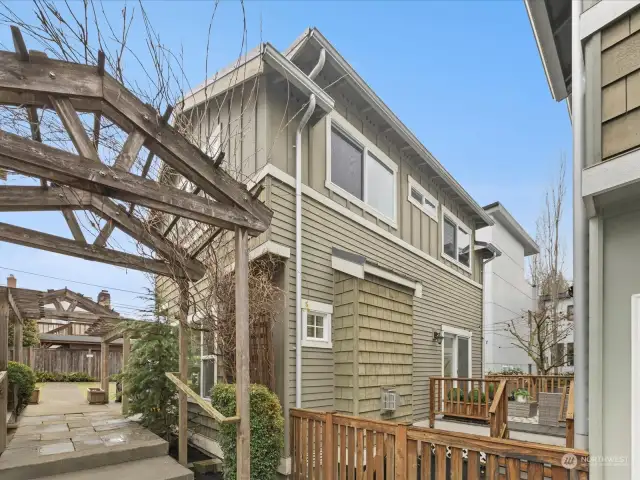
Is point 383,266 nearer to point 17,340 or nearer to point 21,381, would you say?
point 21,381

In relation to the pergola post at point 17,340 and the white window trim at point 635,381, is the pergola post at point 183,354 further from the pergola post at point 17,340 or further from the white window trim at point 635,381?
the pergola post at point 17,340

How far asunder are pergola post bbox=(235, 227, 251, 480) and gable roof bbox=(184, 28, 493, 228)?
2128 mm

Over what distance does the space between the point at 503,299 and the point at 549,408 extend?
34.7ft

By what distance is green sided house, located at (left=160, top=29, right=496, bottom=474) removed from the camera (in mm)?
5926

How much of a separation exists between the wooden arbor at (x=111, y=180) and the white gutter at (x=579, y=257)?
8.77 feet

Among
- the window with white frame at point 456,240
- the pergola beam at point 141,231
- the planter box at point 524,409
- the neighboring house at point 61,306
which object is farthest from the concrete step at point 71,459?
the window with white frame at point 456,240

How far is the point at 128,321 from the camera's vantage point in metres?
7.63

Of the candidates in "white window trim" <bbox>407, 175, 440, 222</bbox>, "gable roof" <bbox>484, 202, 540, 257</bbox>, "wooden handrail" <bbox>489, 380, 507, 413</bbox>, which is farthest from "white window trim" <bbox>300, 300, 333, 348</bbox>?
"gable roof" <bbox>484, 202, 540, 257</bbox>

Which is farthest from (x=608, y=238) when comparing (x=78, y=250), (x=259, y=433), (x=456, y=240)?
(x=456, y=240)

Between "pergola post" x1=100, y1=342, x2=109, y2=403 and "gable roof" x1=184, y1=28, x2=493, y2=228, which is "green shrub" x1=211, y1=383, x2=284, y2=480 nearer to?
"gable roof" x1=184, y1=28, x2=493, y2=228

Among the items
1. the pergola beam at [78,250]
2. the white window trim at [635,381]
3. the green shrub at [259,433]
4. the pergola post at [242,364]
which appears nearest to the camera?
the white window trim at [635,381]

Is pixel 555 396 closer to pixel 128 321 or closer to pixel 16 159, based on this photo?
pixel 128 321

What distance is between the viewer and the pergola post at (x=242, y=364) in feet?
13.1

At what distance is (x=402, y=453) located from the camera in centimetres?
420
